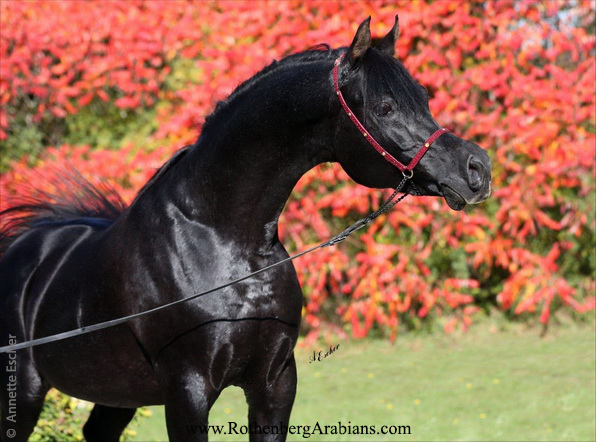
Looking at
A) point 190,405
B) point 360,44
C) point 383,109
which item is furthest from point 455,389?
point 360,44

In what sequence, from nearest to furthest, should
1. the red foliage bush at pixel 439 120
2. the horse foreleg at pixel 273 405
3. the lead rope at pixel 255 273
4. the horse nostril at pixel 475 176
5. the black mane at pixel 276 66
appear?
1. the horse nostril at pixel 475 176
2. the lead rope at pixel 255 273
3. the black mane at pixel 276 66
4. the horse foreleg at pixel 273 405
5. the red foliage bush at pixel 439 120

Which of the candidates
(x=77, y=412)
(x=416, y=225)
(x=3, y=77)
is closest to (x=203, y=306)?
(x=77, y=412)

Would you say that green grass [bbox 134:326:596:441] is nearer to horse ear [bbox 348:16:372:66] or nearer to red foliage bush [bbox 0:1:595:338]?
red foliage bush [bbox 0:1:595:338]

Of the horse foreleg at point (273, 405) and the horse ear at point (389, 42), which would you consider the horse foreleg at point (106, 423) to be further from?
the horse ear at point (389, 42)

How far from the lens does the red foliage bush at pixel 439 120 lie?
23.9 ft

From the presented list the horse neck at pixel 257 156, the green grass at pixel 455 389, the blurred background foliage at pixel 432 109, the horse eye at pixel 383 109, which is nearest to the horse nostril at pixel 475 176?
the horse eye at pixel 383 109

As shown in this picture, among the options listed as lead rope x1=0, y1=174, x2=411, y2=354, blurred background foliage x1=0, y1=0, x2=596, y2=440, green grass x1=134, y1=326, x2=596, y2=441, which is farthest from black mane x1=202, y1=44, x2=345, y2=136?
blurred background foliage x1=0, y1=0, x2=596, y2=440

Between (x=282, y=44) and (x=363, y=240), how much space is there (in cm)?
186

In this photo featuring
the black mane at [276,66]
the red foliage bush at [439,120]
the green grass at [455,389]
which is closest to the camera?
the black mane at [276,66]

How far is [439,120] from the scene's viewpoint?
24.5 ft

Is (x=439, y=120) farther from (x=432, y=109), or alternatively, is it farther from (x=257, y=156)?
(x=257, y=156)

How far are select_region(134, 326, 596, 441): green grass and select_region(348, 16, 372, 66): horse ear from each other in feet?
10.9

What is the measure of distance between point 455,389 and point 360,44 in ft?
14.6

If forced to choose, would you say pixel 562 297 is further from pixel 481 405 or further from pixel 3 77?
pixel 3 77
